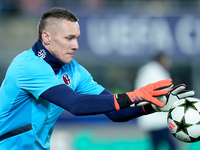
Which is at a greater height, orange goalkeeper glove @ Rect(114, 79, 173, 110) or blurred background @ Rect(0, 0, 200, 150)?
orange goalkeeper glove @ Rect(114, 79, 173, 110)

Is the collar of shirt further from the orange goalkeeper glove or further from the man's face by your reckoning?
the orange goalkeeper glove

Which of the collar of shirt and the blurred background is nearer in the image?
the collar of shirt

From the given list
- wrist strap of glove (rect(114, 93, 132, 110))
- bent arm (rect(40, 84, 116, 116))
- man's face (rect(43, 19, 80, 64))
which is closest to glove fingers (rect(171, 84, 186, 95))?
wrist strap of glove (rect(114, 93, 132, 110))

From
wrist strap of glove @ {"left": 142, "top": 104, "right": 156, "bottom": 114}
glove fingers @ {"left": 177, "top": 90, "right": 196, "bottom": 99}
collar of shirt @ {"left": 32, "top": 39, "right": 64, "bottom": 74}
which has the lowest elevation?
wrist strap of glove @ {"left": 142, "top": 104, "right": 156, "bottom": 114}

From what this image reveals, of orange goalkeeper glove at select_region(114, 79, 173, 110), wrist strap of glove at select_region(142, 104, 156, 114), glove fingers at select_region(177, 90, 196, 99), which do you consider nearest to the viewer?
A: orange goalkeeper glove at select_region(114, 79, 173, 110)

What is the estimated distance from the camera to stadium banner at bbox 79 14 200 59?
1255cm

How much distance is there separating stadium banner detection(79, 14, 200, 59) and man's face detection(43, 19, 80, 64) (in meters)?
8.82

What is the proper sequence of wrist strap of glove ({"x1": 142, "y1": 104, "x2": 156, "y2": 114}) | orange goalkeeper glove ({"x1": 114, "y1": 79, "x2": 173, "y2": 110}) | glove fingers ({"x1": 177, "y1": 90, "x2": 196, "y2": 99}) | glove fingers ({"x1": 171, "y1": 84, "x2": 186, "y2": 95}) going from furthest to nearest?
wrist strap of glove ({"x1": 142, "y1": 104, "x2": 156, "y2": 114}), glove fingers ({"x1": 177, "y1": 90, "x2": 196, "y2": 99}), glove fingers ({"x1": 171, "y1": 84, "x2": 186, "y2": 95}), orange goalkeeper glove ({"x1": 114, "y1": 79, "x2": 173, "y2": 110})

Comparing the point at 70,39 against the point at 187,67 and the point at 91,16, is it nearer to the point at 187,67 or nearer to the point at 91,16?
the point at 91,16

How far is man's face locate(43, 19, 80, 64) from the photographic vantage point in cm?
359

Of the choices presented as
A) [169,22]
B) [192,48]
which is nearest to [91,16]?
[169,22]

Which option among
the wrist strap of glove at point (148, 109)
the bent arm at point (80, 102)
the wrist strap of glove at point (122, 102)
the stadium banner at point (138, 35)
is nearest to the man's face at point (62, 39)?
the bent arm at point (80, 102)

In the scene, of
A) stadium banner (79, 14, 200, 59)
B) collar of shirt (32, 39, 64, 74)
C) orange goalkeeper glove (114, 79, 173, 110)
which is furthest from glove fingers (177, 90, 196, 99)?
stadium banner (79, 14, 200, 59)

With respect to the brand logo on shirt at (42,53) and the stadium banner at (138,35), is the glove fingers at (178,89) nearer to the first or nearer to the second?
the brand logo on shirt at (42,53)
